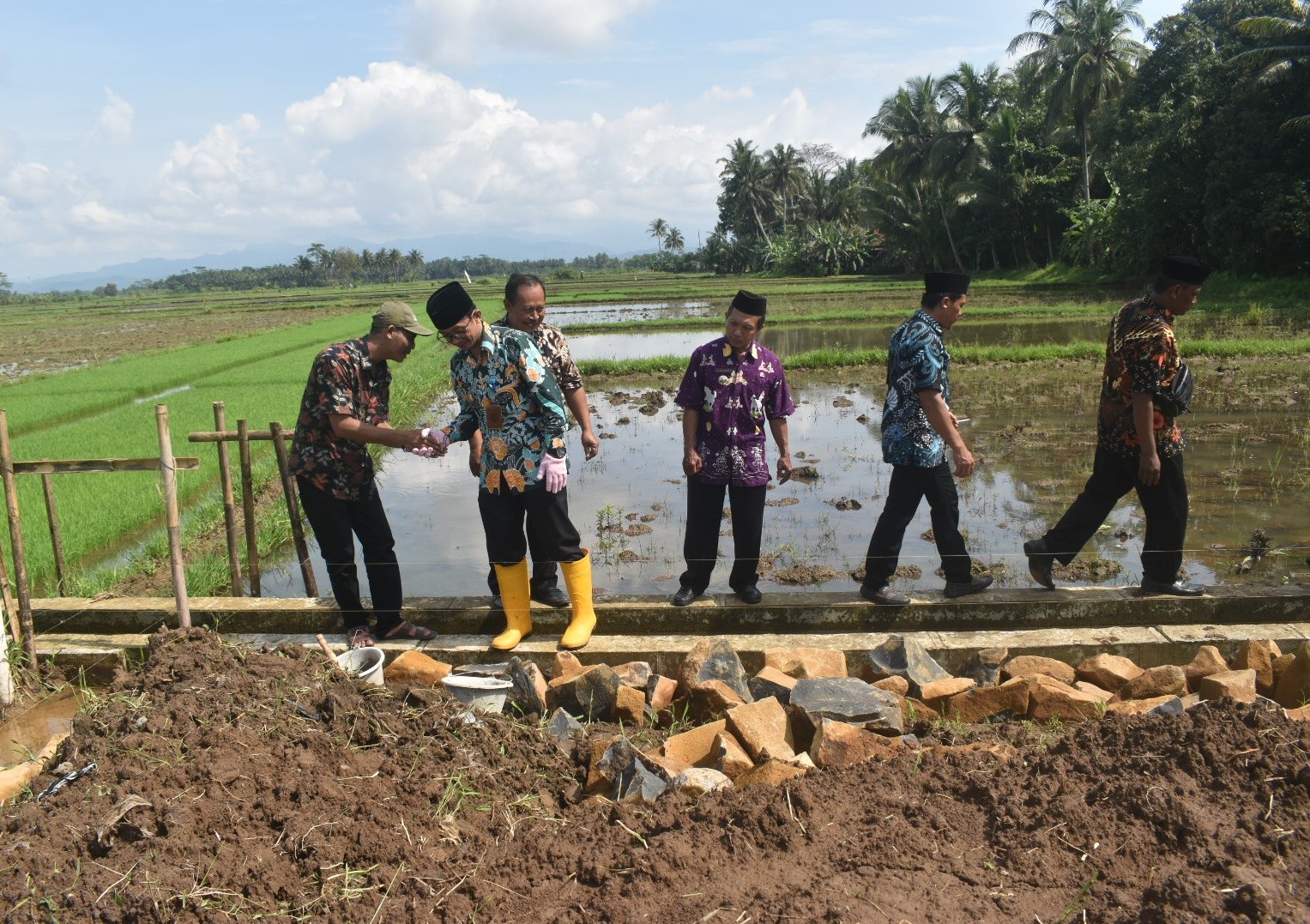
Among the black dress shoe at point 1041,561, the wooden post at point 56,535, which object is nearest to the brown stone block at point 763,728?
the black dress shoe at point 1041,561

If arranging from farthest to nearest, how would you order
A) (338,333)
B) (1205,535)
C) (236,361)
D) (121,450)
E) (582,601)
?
(338,333) < (236,361) < (121,450) < (1205,535) < (582,601)

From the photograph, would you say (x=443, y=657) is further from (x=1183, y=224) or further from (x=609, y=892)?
(x=1183, y=224)

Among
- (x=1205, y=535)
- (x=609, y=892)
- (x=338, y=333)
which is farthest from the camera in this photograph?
(x=338, y=333)

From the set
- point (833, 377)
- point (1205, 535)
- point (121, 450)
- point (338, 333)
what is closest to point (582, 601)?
point (1205, 535)

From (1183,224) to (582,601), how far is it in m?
24.5

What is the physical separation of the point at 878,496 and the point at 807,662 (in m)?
3.89

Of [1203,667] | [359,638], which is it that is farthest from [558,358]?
[1203,667]

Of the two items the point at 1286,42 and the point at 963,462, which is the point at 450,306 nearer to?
the point at 963,462

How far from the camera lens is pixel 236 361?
18766 millimetres

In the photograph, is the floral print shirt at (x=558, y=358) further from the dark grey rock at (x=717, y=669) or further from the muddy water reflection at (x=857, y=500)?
the dark grey rock at (x=717, y=669)

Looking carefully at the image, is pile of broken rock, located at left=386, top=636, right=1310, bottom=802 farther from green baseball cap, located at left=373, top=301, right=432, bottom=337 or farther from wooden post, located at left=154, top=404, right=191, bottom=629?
green baseball cap, located at left=373, top=301, right=432, bottom=337

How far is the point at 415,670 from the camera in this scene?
3.65 meters

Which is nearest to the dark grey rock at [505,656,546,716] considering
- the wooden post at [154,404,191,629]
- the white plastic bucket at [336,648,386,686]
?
the white plastic bucket at [336,648,386,686]

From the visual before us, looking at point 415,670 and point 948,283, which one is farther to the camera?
point 948,283
